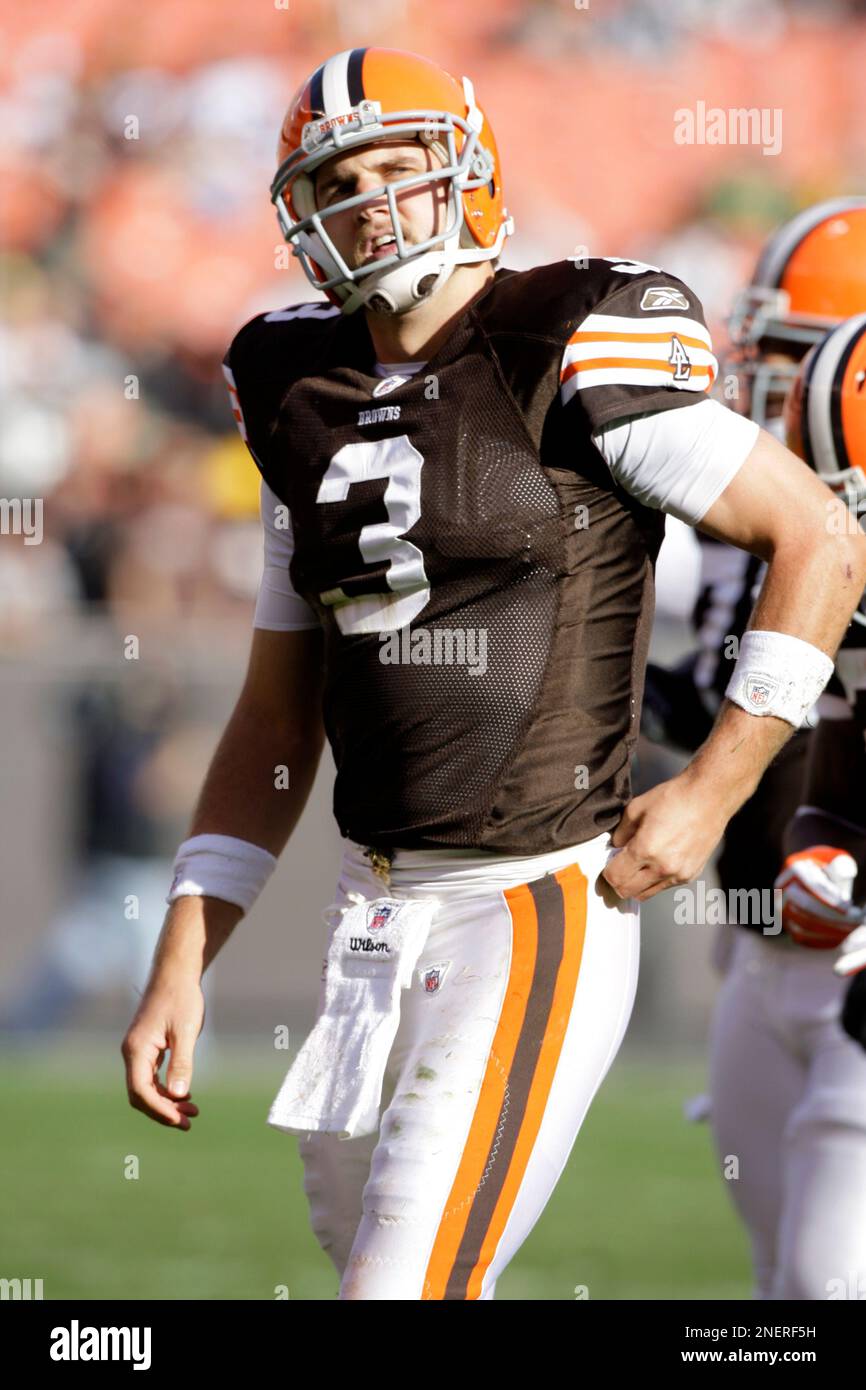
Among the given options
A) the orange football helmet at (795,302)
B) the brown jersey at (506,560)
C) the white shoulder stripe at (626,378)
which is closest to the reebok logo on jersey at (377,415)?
the brown jersey at (506,560)

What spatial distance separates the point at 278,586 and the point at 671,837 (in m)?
0.75

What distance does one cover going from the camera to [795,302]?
3.89 meters

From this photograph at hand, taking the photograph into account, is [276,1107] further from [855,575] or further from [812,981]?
[812,981]

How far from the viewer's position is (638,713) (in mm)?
2484

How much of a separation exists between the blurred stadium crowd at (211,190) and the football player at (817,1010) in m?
5.21

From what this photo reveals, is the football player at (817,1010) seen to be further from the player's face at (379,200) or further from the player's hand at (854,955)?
the player's face at (379,200)

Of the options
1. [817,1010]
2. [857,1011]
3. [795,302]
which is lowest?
[817,1010]

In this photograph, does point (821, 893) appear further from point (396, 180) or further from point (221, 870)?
point (396, 180)

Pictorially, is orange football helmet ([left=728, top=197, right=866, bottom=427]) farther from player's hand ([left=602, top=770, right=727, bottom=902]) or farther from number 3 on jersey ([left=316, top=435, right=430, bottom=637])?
player's hand ([left=602, top=770, right=727, bottom=902])

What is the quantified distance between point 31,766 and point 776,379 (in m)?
4.58

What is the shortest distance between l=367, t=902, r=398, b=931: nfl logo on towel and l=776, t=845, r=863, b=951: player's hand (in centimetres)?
82

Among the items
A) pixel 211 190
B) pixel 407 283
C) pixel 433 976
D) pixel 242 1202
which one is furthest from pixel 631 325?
pixel 211 190
